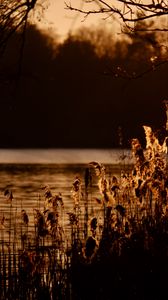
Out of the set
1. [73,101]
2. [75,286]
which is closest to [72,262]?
[75,286]

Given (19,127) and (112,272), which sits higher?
(19,127)

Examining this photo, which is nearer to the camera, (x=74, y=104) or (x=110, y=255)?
(x=110, y=255)

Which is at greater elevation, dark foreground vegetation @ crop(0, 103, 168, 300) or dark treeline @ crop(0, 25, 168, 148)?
dark treeline @ crop(0, 25, 168, 148)

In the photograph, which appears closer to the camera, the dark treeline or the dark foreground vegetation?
the dark foreground vegetation

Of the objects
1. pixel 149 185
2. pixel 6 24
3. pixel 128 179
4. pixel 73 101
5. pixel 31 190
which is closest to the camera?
pixel 6 24

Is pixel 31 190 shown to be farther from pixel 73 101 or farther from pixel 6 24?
pixel 73 101

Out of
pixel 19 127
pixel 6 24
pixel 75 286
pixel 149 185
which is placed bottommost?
pixel 75 286

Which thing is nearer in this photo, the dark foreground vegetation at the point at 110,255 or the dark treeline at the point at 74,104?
the dark foreground vegetation at the point at 110,255

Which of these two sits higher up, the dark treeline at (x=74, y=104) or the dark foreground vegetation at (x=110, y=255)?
the dark treeline at (x=74, y=104)

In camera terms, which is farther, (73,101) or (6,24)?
(73,101)

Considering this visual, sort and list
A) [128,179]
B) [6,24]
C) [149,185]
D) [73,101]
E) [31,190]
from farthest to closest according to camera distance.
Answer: [73,101] → [31,190] → [128,179] → [149,185] → [6,24]

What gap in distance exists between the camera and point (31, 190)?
3006 centimetres

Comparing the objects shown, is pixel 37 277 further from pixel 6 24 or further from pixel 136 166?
pixel 6 24

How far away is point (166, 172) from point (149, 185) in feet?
0.84
